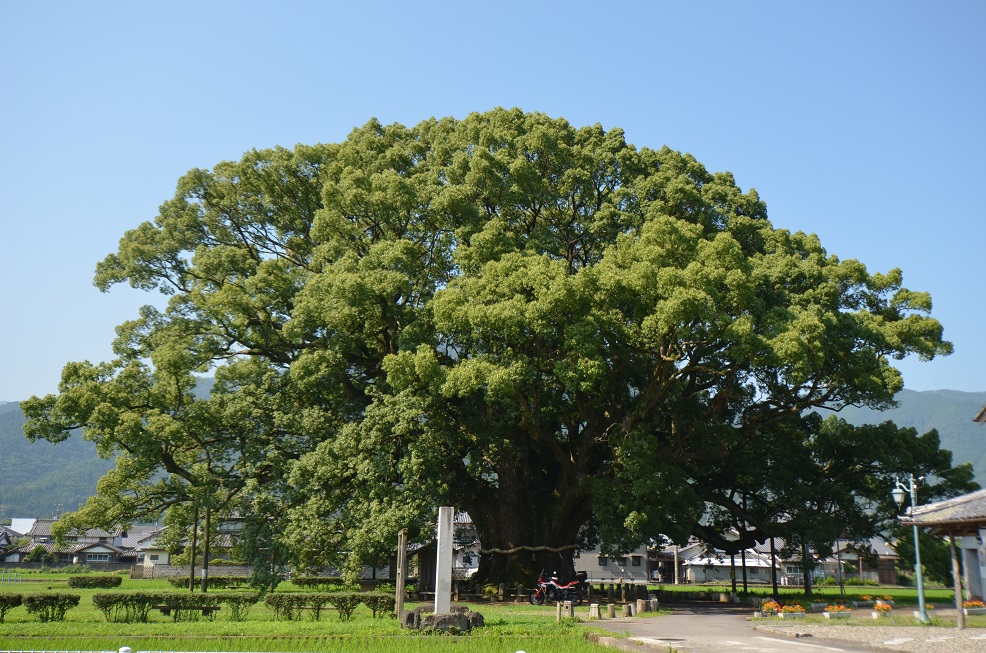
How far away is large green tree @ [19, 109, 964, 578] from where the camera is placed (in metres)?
21.0

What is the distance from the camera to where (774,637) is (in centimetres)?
1530

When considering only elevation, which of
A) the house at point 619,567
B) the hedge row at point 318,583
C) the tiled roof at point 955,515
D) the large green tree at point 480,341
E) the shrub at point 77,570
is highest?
the large green tree at point 480,341

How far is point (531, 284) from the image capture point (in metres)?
20.8

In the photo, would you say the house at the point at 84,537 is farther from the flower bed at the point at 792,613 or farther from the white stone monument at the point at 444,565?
the flower bed at the point at 792,613

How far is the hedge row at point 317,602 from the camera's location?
1744cm

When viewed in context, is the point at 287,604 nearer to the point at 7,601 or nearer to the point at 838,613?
the point at 7,601

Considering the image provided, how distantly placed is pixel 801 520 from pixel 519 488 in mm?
10155

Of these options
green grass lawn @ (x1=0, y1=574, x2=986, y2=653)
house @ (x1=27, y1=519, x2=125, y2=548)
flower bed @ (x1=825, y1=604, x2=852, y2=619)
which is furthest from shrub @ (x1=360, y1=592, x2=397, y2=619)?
house @ (x1=27, y1=519, x2=125, y2=548)

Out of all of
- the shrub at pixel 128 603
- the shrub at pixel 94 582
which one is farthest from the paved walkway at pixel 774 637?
the shrub at pixel 94 582

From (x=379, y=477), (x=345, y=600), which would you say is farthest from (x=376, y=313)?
(x=345, y=600)

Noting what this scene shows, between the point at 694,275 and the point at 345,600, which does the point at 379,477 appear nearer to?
the point at 345,600

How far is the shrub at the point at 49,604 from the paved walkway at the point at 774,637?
11830 millimetres

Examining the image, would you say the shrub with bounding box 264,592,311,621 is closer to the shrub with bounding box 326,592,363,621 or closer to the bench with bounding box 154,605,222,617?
the shrub with bounding box 326,592,363,621

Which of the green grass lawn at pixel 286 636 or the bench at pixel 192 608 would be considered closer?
the green grass lawn at pixel 286 636
